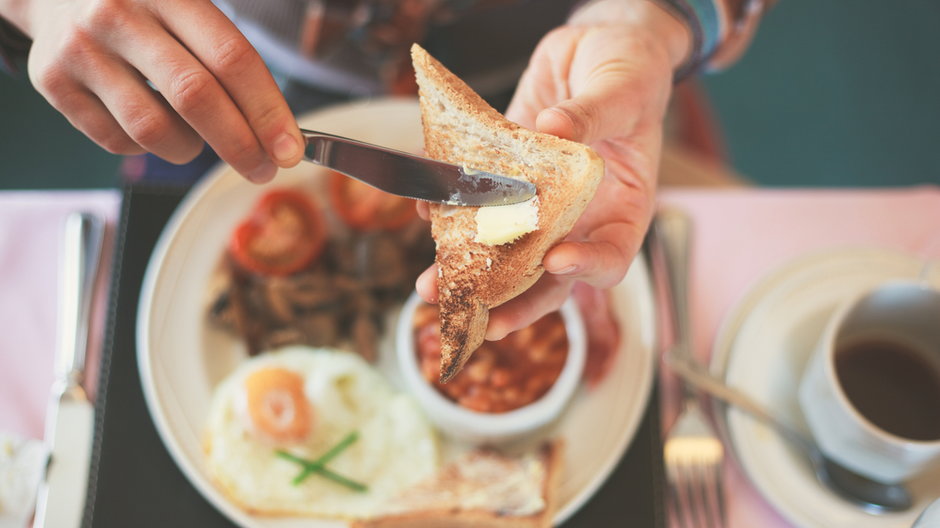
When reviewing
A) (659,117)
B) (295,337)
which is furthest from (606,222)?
(295,337)

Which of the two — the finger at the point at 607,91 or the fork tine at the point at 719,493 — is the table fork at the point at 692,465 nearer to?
the fork tine at the point at 719,493

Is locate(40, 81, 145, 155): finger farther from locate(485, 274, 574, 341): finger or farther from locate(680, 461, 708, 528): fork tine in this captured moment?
locate(680, 461, 708, 528): fork tine

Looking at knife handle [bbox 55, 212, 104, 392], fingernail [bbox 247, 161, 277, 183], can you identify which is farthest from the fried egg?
fingernail [bbox 247, 161, 277, 183]

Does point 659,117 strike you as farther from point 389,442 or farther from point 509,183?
point 389,442

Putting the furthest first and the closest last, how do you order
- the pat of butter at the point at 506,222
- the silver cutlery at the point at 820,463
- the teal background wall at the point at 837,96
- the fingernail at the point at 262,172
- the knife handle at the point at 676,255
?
the teal background wall at the point at 837,96 < the knife handle at the point at 676,255 < the silver cutlery at the point at 820,463 < the fingernail at the point at 262,172 < the pat of butter at the point at 506,222

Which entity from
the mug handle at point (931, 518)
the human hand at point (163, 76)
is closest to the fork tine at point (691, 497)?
the mug handle at point (931, 518)

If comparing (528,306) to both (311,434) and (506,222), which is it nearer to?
(506,222)
